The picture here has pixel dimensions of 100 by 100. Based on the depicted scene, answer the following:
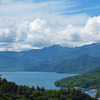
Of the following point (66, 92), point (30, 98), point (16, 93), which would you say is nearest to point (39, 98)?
point (30, 98)

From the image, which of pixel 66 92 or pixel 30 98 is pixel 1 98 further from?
pixel 66 92

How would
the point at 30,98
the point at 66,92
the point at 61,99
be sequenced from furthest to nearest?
the point at 66,92 → the point at 61,99 → the point at 30,98

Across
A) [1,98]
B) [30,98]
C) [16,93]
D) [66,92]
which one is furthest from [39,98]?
[1,98]

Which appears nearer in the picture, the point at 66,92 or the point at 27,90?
the point at 27,90

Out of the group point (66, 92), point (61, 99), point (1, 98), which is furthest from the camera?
point (66, 92)

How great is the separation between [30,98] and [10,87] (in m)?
12.6

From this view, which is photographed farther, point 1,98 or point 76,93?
point 76,93

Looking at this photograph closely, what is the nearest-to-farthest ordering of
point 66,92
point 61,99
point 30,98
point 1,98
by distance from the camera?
1. point 1,98
2. point 30,98
3. point 61,99
4. point 66,92

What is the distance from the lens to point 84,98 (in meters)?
123

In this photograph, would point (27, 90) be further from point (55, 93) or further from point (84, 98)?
point (84, 98)

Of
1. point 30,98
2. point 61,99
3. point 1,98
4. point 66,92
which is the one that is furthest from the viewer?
point 66,92

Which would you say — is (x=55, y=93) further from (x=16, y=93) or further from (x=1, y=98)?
(x=1, y=98)

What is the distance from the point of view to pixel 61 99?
117 metres

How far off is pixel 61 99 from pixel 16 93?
24.6 m
